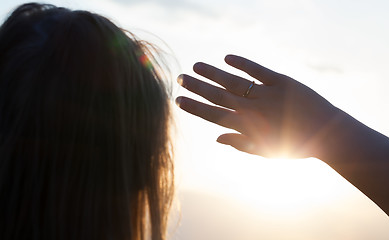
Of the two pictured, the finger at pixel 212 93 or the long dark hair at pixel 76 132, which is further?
the finger at pixel 212 93

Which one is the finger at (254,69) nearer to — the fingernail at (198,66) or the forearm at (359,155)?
the fingernail at (198,66)

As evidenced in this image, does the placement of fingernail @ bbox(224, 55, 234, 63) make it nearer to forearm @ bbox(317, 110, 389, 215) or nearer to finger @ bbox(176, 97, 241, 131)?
finger @ bbox(176, 97, 241, 131)

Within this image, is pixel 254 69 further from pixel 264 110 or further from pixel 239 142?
pixel 239 142

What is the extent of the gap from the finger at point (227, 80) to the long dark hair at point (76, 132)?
1.13 metres

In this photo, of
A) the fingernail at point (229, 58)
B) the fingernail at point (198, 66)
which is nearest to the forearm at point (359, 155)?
the fingernail at point (229, 58)

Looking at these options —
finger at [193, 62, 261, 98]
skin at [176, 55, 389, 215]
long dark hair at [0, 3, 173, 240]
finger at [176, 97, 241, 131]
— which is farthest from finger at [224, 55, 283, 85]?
long dark hair at [0, 3, 173, 240]

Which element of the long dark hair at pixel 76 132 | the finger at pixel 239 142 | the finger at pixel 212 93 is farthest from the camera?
the finger at pixel 212 93

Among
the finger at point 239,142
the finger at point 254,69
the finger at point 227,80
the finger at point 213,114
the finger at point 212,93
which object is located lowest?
the finger at point 239,142

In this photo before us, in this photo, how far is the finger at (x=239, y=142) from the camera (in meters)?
3.39

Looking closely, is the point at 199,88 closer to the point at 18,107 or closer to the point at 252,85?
the point at 252,85

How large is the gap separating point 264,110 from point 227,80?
411 millimetres

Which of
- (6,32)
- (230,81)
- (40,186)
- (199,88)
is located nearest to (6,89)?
(6,32)

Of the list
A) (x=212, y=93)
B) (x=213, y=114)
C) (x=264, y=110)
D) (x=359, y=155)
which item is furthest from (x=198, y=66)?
(x=359, y=155)

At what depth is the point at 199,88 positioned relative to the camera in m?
3.53
